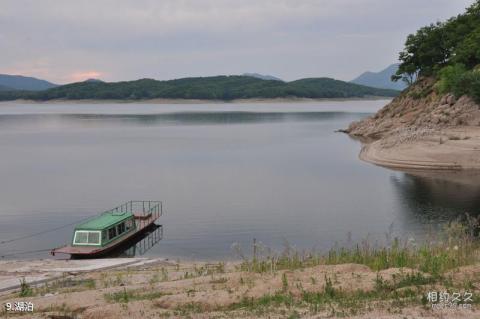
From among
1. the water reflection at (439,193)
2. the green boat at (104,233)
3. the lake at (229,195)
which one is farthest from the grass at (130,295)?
the water reflection at (439,193)

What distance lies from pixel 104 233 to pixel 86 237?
1380mm

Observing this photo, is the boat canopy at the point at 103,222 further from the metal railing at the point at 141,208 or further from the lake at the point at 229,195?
the metal railing at the point at 141,208

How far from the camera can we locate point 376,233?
136 feet

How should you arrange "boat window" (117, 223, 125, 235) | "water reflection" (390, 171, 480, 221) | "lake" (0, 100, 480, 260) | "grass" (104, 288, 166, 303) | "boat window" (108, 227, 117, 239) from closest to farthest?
1. "grass" (104, 288, 166, 303)
2. "boat window" (108, 227, 117, 239)
3. "lake" (0, 100, 480, 260)
4. "boat window" (117, 223, 125, 235)
5. "water reflection" (390, 171, 480, 221)

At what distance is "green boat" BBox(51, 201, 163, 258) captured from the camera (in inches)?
1541

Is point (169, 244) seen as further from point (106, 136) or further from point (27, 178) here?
point (106, 136)

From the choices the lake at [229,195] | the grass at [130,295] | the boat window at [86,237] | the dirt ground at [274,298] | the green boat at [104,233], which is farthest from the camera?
the lake at [229,195]

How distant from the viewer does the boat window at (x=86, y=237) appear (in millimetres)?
39969

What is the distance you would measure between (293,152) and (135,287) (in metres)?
78.4

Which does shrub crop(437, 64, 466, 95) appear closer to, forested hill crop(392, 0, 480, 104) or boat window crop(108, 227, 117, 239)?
forested hill crop(392, 0, 480, 104)

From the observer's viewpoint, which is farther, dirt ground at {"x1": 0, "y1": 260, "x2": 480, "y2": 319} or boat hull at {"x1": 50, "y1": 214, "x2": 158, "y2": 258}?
boat hull at {"x1": 50, "y1": 214, "x2": 158, "y2": 258}

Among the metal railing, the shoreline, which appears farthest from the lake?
the shoreline

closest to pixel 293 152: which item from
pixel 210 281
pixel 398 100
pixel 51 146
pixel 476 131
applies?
pixel 476 131

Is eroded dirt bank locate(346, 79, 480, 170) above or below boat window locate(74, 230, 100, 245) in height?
above
